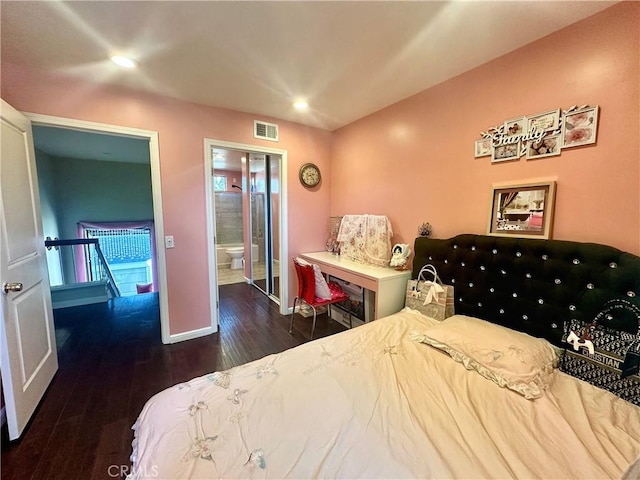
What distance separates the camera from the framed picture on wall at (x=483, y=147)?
6.27 feet

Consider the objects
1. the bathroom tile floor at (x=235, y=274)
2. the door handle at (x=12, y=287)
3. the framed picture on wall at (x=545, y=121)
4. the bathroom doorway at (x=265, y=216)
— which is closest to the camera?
the door handle at (x=12, y=287)

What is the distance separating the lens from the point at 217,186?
257 inches

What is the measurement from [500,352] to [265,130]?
2.95 metres

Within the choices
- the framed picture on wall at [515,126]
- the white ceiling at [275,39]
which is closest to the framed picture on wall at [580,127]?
the framed picture on wall at [515,126]

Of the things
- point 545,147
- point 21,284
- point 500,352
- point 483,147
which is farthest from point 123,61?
point 500,352

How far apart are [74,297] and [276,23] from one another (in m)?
4.33

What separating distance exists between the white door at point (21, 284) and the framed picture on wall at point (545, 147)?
3.26 metres

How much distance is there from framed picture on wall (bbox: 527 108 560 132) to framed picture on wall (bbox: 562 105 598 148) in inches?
1.6

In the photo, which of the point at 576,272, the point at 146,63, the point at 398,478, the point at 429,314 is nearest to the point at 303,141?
the point at 146,63

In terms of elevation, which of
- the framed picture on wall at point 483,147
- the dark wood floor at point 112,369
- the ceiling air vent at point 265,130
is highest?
the ceiling air vent at point 265,130

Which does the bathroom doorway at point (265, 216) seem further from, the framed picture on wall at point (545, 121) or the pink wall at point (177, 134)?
the framed picture on wall at point (545, 121)

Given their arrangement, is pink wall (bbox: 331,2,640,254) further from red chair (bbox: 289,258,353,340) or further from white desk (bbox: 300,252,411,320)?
red chair (bbox: 289,258,353,340)

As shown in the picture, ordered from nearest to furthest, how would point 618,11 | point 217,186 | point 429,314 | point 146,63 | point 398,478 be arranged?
1. point 398,478
2. point 618,11
3. point 146,63
4. point 429,314
5. point 217,186

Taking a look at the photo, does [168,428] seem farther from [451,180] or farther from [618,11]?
[618,11]
